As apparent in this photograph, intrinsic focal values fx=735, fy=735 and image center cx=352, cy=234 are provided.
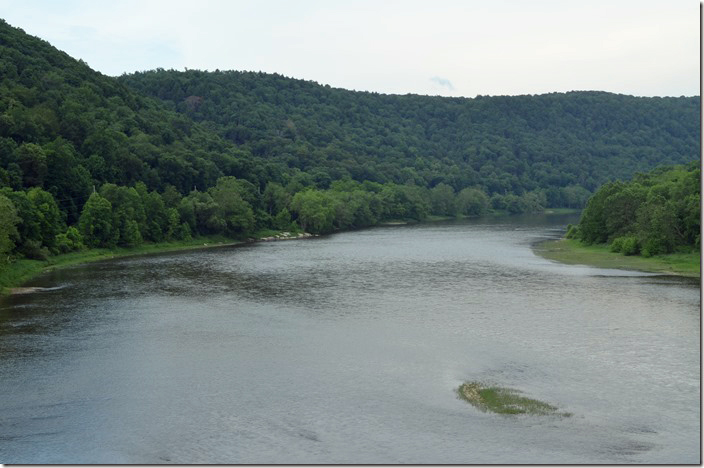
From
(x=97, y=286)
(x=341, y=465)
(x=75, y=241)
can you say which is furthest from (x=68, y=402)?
(x=75, y=241)

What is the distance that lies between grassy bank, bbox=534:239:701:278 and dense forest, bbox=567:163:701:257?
145cm

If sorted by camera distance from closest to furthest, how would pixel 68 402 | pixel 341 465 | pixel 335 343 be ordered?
pixel 341 465
pixel 68 402
pixel 335 343

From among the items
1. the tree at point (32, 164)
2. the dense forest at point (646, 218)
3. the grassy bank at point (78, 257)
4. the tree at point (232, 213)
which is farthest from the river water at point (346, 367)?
the tree at point (232, 213)

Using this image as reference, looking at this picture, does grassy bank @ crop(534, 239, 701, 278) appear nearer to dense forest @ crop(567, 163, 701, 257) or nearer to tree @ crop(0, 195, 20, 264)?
dense forest @ crop(567, 163, 701, 257)

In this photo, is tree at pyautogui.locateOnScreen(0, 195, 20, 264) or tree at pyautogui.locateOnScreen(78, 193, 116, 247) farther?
tree at pyautogui.locateOnScreen(78, 193, 116, 247)

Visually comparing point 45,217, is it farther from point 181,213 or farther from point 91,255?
point 181,213

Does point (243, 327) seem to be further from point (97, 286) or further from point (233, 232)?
point (233, 232)

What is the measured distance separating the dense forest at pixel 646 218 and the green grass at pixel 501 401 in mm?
49918

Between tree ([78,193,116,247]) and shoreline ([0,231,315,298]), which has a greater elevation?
tree ([78,193,116,247])

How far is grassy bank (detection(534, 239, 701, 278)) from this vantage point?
7044cm

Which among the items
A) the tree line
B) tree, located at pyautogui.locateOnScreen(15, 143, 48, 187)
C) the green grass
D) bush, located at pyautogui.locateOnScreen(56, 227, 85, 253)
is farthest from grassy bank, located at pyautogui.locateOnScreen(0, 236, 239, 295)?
the green grass

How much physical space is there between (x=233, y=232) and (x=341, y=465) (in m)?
99.6

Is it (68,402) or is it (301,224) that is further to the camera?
(301,224)

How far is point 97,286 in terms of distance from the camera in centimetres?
6481
